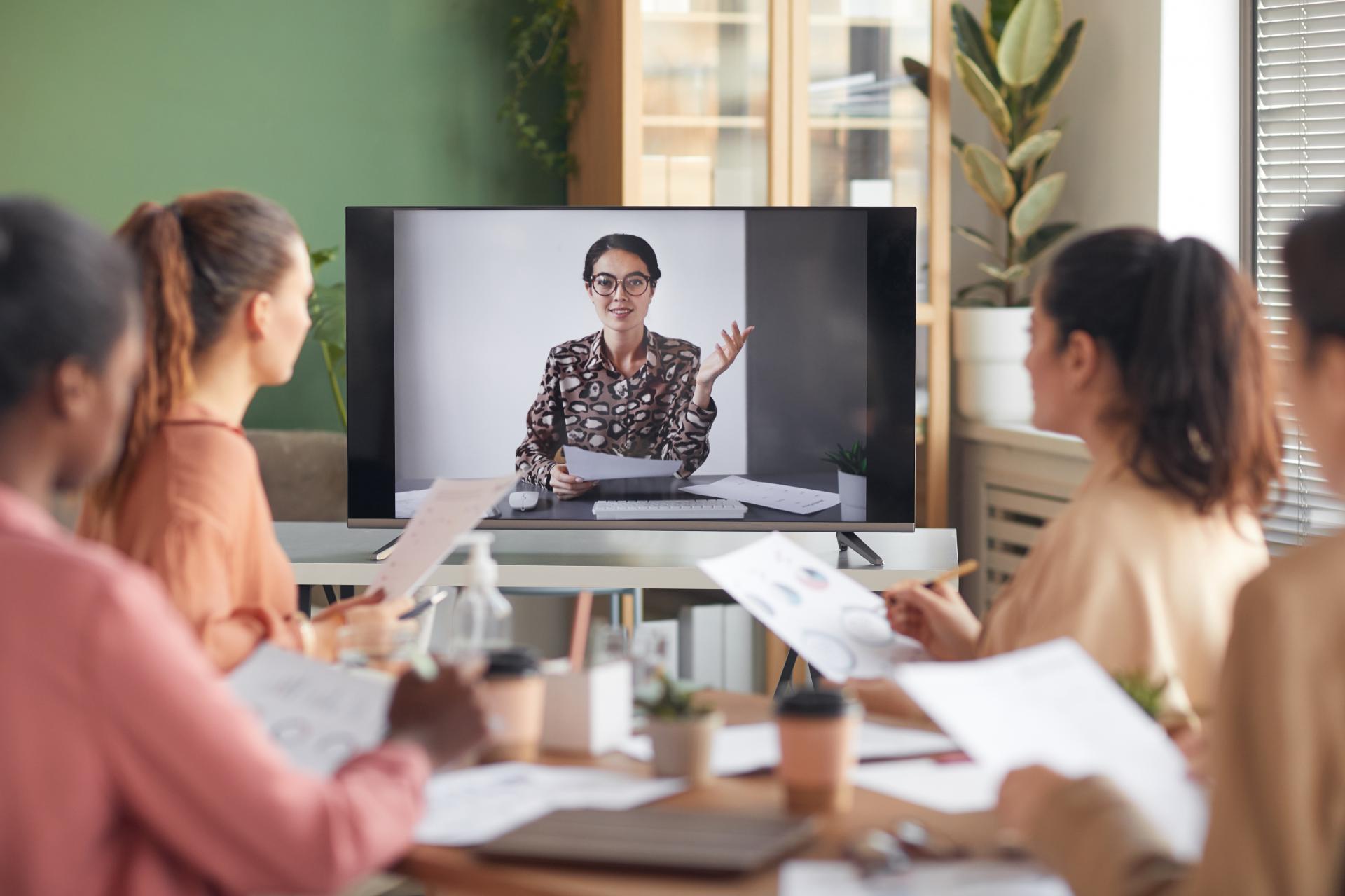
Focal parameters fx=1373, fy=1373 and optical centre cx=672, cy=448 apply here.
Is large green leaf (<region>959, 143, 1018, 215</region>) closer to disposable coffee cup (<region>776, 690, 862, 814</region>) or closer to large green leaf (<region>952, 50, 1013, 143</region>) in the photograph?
large green leaf (<region>952, 50, 1013, 143</region>)

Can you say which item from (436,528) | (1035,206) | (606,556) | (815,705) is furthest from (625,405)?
(815,705)

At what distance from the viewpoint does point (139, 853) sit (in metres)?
0.96

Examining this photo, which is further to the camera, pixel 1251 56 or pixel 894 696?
pixel 1251 56

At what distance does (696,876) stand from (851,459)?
2272mm

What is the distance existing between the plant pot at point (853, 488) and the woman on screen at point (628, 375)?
33 centimetres

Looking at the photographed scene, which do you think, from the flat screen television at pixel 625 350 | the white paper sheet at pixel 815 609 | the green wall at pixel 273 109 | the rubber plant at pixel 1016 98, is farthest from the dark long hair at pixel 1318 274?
the green wall at pixel 273 109

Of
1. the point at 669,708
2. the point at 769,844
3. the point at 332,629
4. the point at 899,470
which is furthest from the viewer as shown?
the point at 899,470

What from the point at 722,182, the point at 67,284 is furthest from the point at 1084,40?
the point at 67,284

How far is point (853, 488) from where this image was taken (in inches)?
130

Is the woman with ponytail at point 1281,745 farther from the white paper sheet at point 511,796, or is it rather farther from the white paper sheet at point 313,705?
the white paper sheet at point 313,705

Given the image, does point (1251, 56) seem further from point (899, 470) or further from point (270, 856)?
point (270, 856)

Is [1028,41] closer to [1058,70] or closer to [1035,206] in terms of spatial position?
[1058,70]

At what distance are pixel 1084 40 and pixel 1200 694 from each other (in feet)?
9.58

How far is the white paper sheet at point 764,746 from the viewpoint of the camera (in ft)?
4.53
